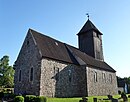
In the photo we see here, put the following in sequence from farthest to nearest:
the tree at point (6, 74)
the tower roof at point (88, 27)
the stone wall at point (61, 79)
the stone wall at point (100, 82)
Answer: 1. the tree at point (6, 74)
2. the tower roof at point (88, 27)
3. the stone wall at point (100, 82)
4. the stone wall at point (61, 79)

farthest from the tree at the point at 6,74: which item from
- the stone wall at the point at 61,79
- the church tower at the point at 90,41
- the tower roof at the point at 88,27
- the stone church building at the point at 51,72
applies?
the stone wall at the point at 61,79

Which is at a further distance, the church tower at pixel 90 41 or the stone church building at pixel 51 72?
the church tower at pixel 90 41

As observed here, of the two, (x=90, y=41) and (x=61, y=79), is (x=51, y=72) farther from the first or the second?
(x=90, y=41)

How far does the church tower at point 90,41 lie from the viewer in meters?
35.2

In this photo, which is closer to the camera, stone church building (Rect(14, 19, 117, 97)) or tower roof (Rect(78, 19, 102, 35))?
stone church building (Rect(14, 19, 117, 97))

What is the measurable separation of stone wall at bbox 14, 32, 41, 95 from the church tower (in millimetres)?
15664

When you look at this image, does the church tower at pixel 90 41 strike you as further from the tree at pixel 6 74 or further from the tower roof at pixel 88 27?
the tree at pixel 6 74

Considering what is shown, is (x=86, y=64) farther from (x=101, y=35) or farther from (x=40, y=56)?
(x=101, y=35)

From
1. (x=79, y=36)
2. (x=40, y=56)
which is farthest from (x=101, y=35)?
(x=40, y=56)

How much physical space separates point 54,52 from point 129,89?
38930 mm

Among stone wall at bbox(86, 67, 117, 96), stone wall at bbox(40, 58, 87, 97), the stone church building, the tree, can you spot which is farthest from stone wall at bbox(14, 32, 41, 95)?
the tree

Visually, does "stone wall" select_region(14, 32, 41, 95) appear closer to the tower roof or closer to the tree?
the tower roof

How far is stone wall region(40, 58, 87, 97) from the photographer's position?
829 inches

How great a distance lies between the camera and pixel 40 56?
2122 cm
